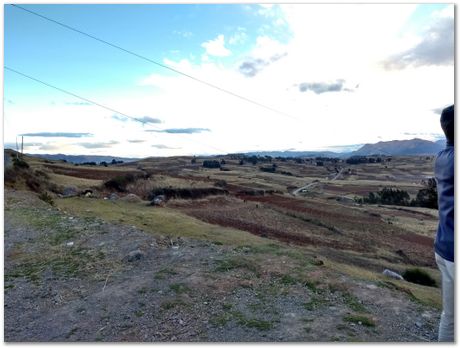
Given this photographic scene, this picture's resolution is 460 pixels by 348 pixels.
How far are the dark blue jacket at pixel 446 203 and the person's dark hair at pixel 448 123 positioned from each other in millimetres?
83

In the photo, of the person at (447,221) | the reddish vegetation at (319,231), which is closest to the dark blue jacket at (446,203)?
the person at (447,221)

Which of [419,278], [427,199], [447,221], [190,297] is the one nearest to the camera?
[447,221]

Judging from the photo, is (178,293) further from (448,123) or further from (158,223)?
(158,223)

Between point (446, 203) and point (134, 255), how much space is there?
839 centimetres

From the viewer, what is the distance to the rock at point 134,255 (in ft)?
34.8

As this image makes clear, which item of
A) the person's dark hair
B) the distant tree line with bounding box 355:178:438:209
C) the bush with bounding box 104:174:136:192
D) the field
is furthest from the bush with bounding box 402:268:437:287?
the distant tree line with bounding box 355:178:438:209

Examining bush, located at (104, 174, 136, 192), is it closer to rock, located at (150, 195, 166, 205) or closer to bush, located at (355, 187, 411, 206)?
rock, located at (150, 195, 166, 205)

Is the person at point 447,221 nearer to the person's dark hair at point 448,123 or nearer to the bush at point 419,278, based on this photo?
the person's dark hair at point 448,123

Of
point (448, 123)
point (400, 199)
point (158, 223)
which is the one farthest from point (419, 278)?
point (400, 199)

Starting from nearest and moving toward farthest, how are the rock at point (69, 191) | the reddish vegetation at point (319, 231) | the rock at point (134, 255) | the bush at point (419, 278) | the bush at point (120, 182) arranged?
1. the rock at point (134, 255)
2. the bush at point (419, 278)
3. the reddish vegetation at point (319, 231)
4. the rock at point (69, 191)
5. the bush at point (120, 182)

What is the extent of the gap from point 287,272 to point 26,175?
2634 cm

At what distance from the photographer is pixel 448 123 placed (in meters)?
4.09

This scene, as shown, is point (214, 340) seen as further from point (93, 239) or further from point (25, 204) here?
point (25, 204)

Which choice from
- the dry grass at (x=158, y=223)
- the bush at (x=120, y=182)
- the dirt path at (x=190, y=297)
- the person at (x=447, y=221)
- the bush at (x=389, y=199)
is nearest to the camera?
the person at (x=447, y=221)
